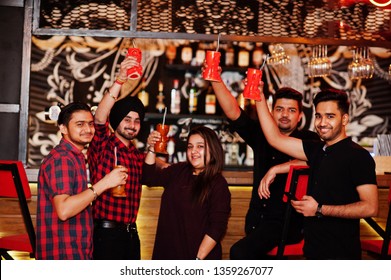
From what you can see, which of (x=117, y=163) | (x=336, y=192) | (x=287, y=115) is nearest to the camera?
(x=336, y=192)

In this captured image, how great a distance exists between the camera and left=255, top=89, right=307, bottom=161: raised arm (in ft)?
12.5

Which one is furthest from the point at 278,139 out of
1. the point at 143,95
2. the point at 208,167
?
the point at 143,95

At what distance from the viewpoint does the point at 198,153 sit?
3.79 m

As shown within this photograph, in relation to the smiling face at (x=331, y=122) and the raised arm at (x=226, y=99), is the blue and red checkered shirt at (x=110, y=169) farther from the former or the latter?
the smiling face at (x=331, y=122)

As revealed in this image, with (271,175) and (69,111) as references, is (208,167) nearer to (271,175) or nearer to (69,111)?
(271,175)

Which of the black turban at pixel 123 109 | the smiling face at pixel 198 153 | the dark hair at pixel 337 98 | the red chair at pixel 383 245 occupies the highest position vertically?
the dark hair at pixel 337 98

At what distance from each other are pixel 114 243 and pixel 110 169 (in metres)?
0.41

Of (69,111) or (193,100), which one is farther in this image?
(193,100)

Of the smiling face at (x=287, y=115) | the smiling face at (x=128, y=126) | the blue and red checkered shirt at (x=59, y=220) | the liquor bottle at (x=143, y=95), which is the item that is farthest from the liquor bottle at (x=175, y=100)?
the blue and red checkered shirt at (x=59, y=220)

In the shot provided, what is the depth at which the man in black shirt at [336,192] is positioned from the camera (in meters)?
3.38

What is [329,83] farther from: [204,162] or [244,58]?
[204,162]

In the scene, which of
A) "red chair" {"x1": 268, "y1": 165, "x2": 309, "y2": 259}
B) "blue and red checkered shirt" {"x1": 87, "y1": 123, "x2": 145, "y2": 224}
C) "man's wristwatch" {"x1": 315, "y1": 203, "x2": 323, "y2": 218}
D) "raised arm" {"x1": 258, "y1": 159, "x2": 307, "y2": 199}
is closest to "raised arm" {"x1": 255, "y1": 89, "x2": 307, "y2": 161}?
"red chair" {"x1": 268, "y1": 165, "x2": 309, "y2": 259}

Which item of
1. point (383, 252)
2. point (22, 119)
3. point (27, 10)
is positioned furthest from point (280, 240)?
point (27, 10)

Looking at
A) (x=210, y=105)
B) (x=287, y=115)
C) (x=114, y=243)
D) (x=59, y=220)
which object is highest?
(x=287, y=115)
